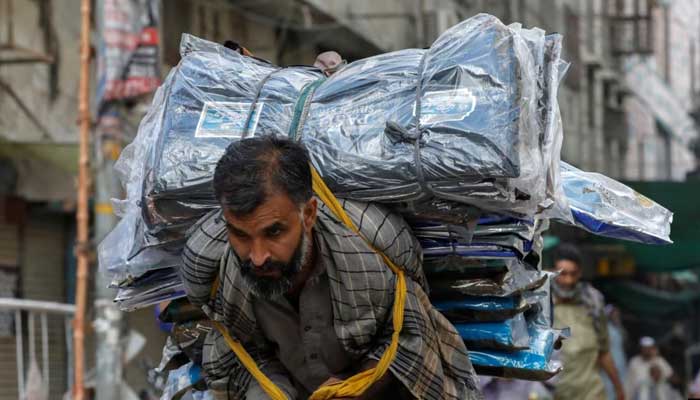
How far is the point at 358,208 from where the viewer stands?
11.3ft

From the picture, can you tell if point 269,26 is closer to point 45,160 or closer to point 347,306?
point 45,160

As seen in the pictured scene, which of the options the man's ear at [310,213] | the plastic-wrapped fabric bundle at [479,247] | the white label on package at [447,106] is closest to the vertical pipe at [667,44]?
the plastic-wrapped fabric bundle at [479,247]

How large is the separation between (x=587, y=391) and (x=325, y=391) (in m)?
5.90

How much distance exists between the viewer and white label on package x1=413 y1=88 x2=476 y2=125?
343cm

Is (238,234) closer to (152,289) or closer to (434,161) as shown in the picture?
(434,161)

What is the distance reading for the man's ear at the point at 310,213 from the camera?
10.7 ft

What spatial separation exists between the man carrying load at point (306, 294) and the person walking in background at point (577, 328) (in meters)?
5.53

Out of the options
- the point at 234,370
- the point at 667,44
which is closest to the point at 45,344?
the point at 234,370

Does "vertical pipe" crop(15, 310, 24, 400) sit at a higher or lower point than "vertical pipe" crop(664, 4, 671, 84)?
lower

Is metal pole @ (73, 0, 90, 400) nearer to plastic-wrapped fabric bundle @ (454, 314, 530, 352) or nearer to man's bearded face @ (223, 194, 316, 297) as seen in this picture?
plastic-wrapped fabric bundle @ (454, 314, 530, 352)

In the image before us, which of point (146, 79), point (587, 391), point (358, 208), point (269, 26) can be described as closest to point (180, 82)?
point (358, 208)

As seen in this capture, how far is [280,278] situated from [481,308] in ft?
2.62

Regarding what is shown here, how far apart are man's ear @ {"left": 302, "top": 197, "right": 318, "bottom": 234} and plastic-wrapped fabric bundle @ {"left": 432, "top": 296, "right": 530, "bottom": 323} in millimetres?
686

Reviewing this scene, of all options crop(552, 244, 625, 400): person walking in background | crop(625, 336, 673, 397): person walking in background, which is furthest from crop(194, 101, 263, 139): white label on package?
crop(625, 336, 673, 397): person walking in background
